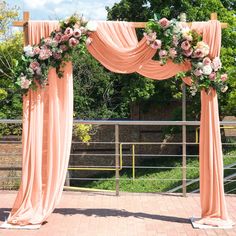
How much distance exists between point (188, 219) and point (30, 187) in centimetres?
184

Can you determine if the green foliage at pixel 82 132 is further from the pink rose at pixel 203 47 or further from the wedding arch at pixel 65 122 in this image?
the pink rose at pixel 203 47

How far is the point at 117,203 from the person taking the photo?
19.7 ft

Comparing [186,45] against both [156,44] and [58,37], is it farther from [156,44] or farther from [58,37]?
[58,37]

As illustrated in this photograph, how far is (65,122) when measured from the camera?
16.6 ft

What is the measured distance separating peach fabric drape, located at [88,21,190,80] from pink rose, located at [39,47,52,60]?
0.47 meters

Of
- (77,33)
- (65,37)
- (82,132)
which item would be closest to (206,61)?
(77,33)

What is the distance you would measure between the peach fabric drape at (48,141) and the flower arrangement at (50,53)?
0.30ft

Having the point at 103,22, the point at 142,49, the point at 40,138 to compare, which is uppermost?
the point at 103,22

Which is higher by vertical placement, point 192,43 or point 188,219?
point 192,43

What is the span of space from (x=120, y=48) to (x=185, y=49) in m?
0.71

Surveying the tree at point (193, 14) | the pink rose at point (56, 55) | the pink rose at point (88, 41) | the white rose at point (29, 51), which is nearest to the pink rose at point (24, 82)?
the white rose at point (29, 51)

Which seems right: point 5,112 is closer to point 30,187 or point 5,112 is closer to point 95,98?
point 95,98

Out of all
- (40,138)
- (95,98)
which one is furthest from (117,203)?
(95,98)

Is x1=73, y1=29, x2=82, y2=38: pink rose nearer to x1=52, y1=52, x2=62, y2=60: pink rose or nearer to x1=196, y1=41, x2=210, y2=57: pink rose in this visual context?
x1=52, y1=52, x2=62, y2=60: pink rose
